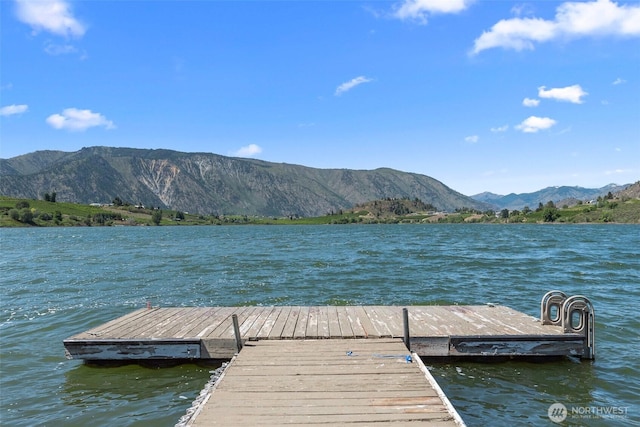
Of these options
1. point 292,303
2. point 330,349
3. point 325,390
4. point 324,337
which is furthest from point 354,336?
point 292,303

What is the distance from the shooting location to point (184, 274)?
38250 millimetres

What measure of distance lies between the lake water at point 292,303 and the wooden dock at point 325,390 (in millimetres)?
2706

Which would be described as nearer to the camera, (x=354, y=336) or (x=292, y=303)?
(x=354, y=336)

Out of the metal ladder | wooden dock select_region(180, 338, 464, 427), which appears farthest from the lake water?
wooden dock select_region(180, 338, 464, 427)

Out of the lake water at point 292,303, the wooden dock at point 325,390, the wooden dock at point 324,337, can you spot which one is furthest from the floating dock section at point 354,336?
the wooden dock at point 325,390

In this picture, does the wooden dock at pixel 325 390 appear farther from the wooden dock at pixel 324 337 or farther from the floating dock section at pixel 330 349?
the wooden dock at pixel 324 337

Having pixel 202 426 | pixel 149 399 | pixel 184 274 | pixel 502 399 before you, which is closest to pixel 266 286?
pixel 184 274

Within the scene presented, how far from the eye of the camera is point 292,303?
24594mm

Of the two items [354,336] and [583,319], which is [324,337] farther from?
[583,319]

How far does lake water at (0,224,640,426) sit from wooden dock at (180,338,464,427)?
2.71 meters

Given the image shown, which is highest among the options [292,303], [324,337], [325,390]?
[325,390]

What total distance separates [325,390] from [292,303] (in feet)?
53.6

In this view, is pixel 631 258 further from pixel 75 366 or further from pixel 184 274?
pixel 75 366

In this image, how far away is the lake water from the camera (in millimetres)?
11234
